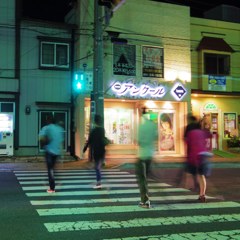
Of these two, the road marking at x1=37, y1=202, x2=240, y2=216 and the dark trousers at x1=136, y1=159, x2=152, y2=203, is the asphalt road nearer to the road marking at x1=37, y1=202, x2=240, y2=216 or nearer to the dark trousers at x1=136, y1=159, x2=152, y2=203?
the road marking at x1=37, y1=202, x2=240, y2=216

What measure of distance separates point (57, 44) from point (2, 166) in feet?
26.3

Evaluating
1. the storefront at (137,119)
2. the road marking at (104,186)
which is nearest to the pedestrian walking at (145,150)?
the road marking at (104,186)

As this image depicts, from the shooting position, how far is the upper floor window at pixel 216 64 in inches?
1050

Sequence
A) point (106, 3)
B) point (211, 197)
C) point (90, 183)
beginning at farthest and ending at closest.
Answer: point (106, 3)
point (90, 183)
point (211, 197)

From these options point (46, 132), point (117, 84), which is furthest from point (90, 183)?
point (117, 84)

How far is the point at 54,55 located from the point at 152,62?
5.57 m

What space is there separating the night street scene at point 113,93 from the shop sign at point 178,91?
0.06 meters

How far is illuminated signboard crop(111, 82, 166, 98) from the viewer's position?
77.2 feet

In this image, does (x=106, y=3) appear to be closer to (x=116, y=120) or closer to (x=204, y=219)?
(x=204, y=219)

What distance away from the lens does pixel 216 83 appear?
26.7 metres

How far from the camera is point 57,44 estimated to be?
23.7m

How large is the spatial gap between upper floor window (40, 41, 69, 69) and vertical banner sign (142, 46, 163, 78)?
436 centimetres

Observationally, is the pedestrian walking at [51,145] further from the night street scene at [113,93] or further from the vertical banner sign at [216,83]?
the vertical banner sign at [216,83]

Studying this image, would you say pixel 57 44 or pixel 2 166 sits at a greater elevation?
pixel 57 44
